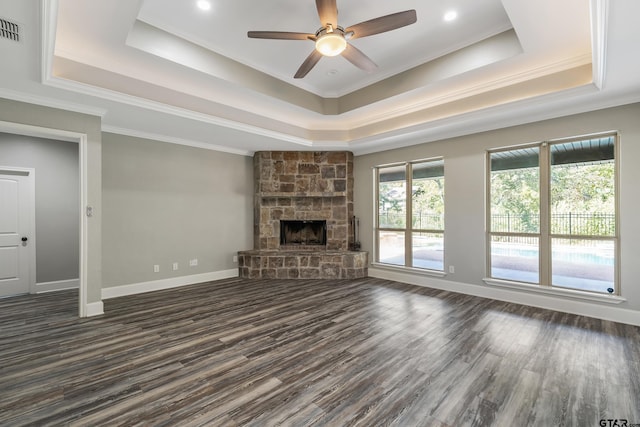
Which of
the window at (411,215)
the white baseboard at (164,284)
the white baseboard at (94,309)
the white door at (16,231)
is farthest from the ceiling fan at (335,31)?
the white door at (16,231)

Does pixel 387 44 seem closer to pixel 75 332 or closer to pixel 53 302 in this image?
pixel 75 332

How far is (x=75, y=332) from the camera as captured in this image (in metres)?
3.22

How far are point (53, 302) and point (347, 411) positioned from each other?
4997 mm

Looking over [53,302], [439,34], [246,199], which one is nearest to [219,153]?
[246,199]

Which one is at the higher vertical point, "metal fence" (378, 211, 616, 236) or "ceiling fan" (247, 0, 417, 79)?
"ceiling fan" (247, 0, 417, 79)

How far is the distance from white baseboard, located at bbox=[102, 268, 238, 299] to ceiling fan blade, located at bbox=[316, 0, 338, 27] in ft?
16.2

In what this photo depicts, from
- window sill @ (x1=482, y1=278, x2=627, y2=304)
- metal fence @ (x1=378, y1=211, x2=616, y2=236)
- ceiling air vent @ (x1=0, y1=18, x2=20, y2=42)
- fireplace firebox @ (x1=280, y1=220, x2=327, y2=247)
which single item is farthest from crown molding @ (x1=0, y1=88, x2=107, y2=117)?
window sill @ (x1=482, y1=278, x2=627, y2=304)

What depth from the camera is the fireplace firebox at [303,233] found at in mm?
6547

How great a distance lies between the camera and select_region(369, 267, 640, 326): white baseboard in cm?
353

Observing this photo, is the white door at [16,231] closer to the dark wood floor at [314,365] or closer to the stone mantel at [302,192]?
the dark wood floor at [314,365]

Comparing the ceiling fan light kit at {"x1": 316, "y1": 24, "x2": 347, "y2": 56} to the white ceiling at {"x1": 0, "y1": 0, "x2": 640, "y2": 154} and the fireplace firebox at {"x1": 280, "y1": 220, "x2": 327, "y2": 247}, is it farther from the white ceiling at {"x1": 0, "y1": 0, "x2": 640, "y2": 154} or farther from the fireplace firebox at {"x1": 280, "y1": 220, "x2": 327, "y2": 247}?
the fireplace firebox at {"x1": 280, "y1": 220, "x2": 327, "y2": 247}

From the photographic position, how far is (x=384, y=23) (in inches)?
103

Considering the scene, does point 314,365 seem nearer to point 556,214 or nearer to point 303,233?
point 556,214

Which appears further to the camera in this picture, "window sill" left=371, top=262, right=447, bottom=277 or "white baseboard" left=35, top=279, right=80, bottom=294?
"window sill" left=371, top=262, right=447, bottom=277
